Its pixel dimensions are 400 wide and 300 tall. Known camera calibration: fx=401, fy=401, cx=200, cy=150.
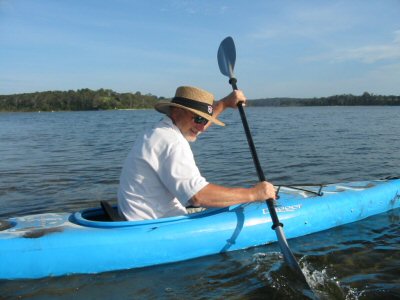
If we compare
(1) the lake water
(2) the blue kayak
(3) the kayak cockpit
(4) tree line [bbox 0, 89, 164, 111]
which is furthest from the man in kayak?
(4) tree line [bbox 0, 89, 164, 111]

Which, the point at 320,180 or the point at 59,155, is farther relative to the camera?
the point at 59,155

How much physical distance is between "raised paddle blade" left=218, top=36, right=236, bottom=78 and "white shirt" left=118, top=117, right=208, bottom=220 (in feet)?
8.27

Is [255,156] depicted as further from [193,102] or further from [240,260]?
[193,102]

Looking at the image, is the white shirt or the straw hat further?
the straw hat

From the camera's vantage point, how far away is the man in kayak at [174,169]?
331 centimetres

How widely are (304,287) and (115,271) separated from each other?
1.78 metres

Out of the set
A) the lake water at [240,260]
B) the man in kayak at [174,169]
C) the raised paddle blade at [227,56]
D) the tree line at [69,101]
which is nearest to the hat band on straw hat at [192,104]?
the man in kayak at [174,169]

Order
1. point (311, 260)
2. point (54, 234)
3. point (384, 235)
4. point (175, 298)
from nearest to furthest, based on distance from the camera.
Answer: point (175, 298) → point (54, 234) → point (311, 260) → point (384, 235)

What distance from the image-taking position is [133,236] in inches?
152

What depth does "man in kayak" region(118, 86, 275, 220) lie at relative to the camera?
3.31 meters

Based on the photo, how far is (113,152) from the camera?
47.4 feet

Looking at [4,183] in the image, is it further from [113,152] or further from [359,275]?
[359,275]

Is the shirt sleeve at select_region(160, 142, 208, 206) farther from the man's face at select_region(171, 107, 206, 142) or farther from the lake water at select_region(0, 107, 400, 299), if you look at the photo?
the lake water at select_region(0, 107, 400, 299)

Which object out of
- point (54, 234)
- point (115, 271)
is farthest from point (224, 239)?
point (54, 234)
